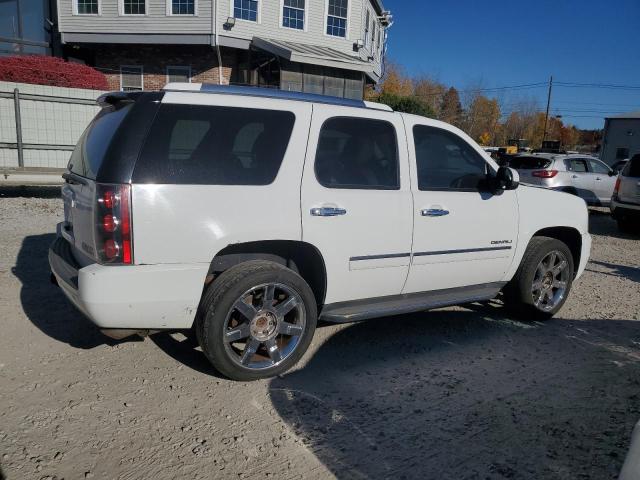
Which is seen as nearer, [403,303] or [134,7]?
[403,303]

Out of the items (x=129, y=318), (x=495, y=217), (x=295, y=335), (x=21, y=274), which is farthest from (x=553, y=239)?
(x=21, y=274)

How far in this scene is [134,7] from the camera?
2017 centimetres

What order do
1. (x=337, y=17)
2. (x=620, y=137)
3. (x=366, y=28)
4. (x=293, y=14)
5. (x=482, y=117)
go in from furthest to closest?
(x=482, y=117) < (x=620, y=137) < (x=366, y=28) < (x=337, y=17) < (x=293, y=14)

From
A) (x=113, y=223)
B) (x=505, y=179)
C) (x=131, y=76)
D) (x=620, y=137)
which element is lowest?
(x=113, y=223)

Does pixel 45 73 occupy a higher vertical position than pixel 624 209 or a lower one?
higher

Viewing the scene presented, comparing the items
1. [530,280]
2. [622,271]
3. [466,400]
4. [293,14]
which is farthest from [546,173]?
[293,14]

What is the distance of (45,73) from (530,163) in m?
14.7

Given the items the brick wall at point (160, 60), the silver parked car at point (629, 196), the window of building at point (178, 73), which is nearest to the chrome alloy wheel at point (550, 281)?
the silver parked car at point (629, 196)

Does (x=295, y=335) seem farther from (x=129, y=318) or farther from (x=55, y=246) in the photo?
(x=55, y=246)

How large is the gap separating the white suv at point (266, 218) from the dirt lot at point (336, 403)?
417 millimetres

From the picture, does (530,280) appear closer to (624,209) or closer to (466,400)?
(466,400)

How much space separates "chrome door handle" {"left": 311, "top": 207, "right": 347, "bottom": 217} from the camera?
3.65 m

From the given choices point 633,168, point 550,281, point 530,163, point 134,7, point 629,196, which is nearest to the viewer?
point 550,281

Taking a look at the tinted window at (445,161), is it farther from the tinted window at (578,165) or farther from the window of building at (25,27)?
the window of building at (25,27)
